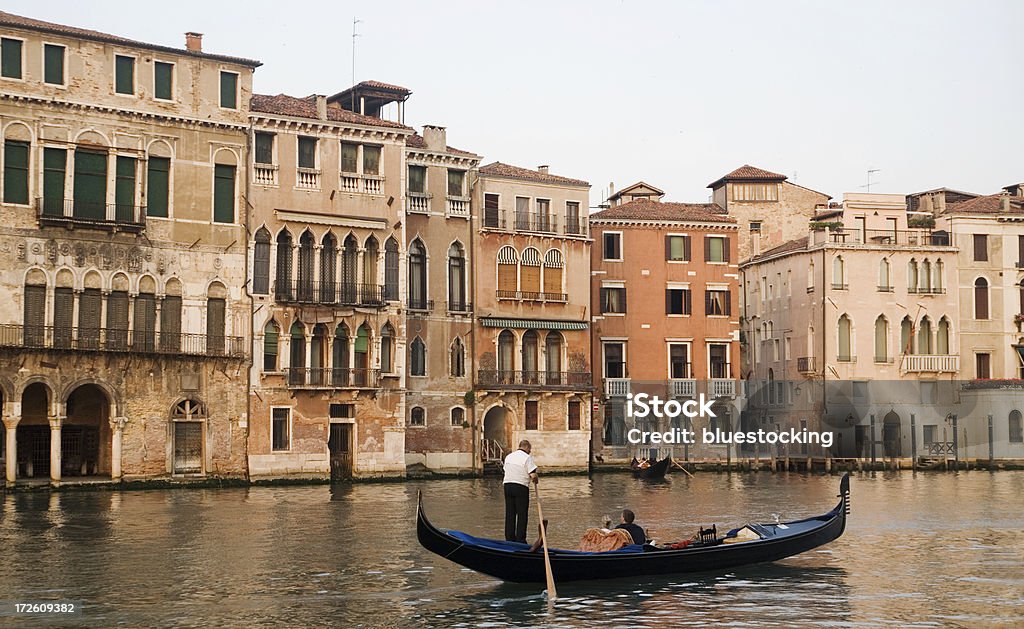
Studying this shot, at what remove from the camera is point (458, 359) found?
4775 cm

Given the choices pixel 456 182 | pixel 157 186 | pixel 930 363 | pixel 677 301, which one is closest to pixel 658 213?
pixel 677 301

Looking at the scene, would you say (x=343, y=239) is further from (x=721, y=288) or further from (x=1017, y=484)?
(x=1017, y=484)

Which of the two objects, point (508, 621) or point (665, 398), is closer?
point (508, 621)

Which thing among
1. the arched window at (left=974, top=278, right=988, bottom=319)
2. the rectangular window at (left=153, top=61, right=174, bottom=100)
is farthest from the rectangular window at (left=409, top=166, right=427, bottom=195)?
the arched window at (left=974, top=278, right=988, bottom=319)

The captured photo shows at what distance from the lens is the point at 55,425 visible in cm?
3769

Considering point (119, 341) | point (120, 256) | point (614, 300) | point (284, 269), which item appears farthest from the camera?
point (614, 300)

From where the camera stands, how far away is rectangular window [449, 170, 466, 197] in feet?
157

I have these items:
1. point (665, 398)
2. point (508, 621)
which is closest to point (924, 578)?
point (508, 621)

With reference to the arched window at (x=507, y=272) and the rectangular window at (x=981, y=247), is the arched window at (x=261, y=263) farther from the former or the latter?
the rectangular window at (x=981, y=247)

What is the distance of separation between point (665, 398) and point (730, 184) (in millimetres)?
12336

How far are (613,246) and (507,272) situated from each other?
6.61 m

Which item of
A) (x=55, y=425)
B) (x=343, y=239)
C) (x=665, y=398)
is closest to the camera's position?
(x=55, y=425)

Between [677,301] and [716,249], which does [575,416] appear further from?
[716,249]

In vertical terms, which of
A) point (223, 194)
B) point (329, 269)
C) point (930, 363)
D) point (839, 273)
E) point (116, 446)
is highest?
point (223, 194)
